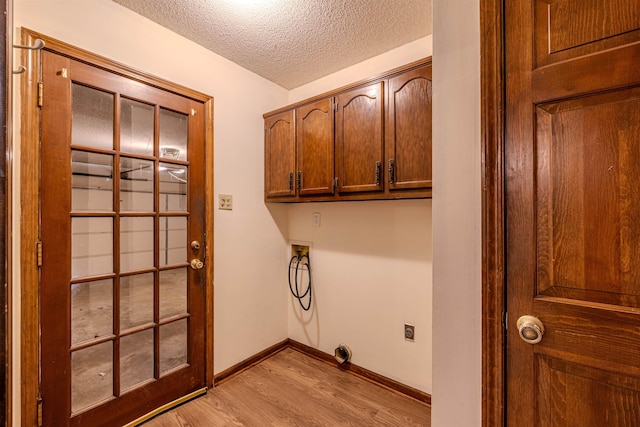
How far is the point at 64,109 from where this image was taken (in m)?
1.41

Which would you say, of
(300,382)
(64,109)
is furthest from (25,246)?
(300,382)

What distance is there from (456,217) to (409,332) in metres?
1.24

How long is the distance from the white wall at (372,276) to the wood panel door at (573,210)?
0.95m

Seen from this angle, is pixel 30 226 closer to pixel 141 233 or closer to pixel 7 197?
pixel 141 233

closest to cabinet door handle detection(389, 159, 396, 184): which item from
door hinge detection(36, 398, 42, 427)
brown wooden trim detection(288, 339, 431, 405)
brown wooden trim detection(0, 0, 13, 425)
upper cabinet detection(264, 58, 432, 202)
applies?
upper cabinet detection(264, 58, 432, 202)

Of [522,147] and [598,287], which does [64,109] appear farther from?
[598,287]

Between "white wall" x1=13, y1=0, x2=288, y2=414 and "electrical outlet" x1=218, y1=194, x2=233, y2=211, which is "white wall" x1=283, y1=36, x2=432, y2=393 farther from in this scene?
"electrical outlet" x1=218, y1=194, x2=233, y2=211

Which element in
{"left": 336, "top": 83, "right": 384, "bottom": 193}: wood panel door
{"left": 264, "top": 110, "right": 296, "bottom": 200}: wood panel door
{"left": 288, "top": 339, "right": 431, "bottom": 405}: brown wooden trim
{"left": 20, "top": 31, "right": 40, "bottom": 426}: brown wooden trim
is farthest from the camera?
{"left": 264, "top": 110, "right": 296, "bottom": 200}: wood panel door

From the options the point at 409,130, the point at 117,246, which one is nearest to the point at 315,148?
the point at 409,130

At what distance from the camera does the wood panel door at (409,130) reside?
160 cm

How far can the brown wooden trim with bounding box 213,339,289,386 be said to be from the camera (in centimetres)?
207

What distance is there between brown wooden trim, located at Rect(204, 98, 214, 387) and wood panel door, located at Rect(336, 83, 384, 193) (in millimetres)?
905

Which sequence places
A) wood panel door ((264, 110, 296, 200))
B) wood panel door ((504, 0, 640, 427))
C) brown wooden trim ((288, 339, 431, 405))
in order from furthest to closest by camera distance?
wood panel door ((264, 110, 296, 200)) < brown wooden trim ((288, 339, 431, 405)) < wood panel door ((504, 0, 640, 427))

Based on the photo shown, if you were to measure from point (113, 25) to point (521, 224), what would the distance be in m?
2.22
